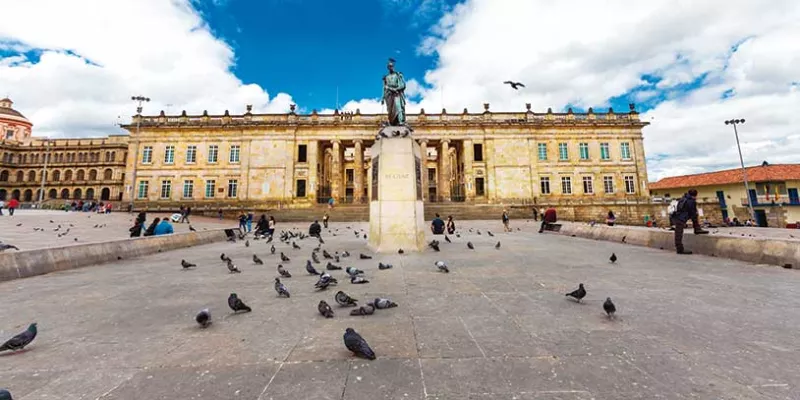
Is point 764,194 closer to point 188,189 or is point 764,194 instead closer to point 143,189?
point 188,189

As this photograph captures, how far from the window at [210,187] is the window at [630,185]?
151 ft

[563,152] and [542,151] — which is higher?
[542,151]

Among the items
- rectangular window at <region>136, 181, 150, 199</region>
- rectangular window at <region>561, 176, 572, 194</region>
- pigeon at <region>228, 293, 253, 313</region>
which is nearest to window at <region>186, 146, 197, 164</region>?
rectangular window at <region>136, 181, 150, 199</region>

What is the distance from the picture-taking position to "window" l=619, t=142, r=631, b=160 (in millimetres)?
35562

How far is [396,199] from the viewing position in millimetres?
8367

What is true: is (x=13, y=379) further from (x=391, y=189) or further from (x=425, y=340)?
(x=391, y=189)

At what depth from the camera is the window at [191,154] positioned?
35.1m

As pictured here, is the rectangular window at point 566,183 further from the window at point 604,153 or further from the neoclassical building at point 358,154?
the window at point 604,153

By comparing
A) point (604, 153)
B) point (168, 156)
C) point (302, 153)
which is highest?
point (302, 153)

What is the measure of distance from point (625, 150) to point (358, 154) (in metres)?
30.4

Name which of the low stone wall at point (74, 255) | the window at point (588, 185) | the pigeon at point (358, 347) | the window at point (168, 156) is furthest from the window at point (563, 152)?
the window at point (168, 156)

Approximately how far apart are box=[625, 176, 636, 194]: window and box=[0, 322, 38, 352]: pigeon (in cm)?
4342

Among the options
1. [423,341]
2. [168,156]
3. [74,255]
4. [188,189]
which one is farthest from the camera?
[168,156]

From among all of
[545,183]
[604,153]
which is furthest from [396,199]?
[604,153]
